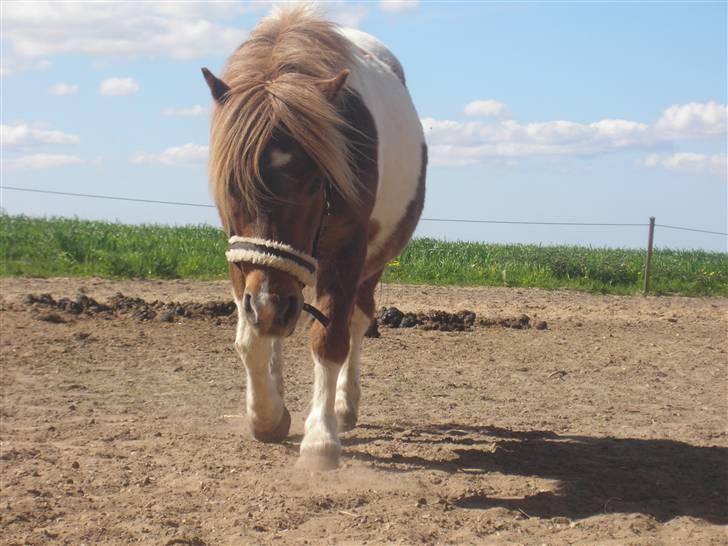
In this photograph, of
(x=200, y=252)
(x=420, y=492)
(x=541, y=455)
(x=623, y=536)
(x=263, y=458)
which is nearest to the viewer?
(x=623, y=536)

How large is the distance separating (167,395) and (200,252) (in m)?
10.2

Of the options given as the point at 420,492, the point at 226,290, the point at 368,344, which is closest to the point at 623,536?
the point at 420,492

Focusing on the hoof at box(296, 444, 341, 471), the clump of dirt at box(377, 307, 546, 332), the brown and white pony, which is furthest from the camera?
the clump of dirt at box(377, 307, 546, 332)

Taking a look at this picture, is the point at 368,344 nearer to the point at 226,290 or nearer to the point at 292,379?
the point at 292,379

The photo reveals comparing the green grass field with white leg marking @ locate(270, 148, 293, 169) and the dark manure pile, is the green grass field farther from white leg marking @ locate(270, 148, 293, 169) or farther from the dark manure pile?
white leg marking @ locate(270, 148, 293, 169)

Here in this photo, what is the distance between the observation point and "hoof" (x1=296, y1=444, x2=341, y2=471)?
4.35 m

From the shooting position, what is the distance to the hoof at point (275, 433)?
4852 mm

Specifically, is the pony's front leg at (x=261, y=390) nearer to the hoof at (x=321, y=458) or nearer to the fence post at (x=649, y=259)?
the hoof at (x=321, y=458)

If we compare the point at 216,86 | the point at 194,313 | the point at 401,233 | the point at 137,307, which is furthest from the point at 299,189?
the point at 137,307

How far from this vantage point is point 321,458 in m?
4.35

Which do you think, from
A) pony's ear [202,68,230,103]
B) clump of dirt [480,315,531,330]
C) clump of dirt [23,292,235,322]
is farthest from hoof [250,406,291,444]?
clump of dirt [480,315,531,330]

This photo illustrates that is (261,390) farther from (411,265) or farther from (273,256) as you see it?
(411,265)

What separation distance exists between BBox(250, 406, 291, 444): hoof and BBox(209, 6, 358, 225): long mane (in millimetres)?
1352

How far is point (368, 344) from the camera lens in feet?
27.3
